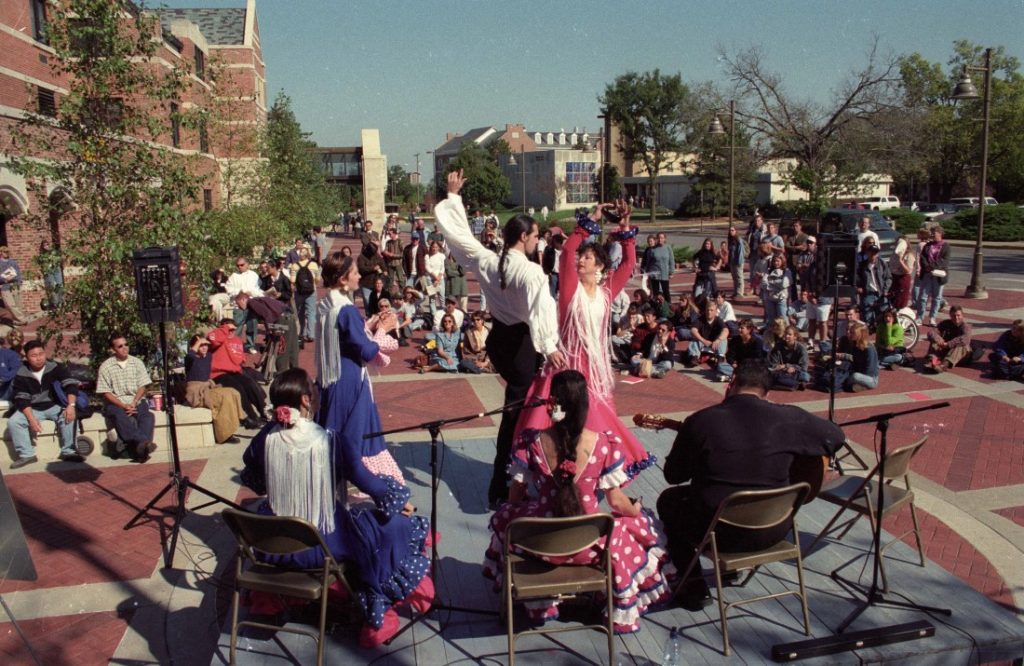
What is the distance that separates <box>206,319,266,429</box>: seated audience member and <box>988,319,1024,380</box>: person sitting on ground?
31.3ft

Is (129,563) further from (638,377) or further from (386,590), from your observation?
(638,377)

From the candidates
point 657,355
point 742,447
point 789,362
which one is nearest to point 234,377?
point 657,355

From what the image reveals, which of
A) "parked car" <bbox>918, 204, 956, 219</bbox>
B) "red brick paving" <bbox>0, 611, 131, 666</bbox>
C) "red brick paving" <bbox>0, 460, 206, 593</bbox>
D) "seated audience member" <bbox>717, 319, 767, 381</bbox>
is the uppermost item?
"parked car" <bbox>918, 204, 956, 219</bbox>

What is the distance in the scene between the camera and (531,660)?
424 centimetres

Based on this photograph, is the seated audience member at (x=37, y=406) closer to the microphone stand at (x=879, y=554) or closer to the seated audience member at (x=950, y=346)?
the microphone stand at (x=879, y=554)

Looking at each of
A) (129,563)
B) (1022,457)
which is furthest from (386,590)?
(1022,457)

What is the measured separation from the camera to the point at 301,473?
4277 millimetres

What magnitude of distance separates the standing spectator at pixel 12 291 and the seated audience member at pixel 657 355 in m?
13.5

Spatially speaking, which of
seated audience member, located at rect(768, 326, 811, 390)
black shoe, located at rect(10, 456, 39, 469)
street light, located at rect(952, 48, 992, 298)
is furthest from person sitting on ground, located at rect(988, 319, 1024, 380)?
black shoe, located at rect(10, 456, 39, 469)

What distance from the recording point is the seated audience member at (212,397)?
8.59m

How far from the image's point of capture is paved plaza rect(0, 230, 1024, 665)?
4992 mm

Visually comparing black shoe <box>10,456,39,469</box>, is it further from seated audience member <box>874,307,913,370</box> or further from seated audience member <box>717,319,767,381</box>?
seated audience member <box>874,307,913,370</box>

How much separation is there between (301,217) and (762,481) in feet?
90.9

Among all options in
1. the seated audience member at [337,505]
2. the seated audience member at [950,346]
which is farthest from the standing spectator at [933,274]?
the seated audience member at [337,505]
